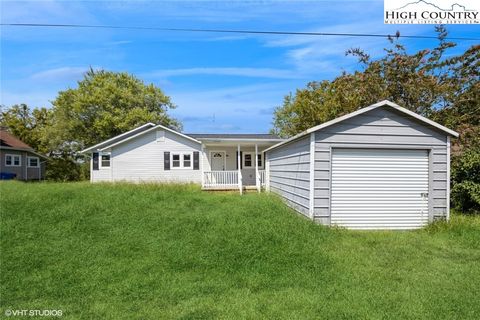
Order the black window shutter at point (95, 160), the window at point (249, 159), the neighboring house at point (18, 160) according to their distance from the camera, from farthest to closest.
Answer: the neighboring house at point (18, 160), the black window shutter at point (95, 160), the window at point (249, 159)

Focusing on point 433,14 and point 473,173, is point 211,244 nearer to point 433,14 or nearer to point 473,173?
point 433,14

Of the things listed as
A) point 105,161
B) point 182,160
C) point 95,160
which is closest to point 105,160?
point 105,161

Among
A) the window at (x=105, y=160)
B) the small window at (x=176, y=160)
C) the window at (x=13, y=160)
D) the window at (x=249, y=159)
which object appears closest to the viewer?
the small window at (x=176, y=160)

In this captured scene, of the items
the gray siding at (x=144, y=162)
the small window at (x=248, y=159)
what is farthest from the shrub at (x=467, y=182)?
the gray siding at (x=144, y=162)

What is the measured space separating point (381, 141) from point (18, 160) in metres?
29.7

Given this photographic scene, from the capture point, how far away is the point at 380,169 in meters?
9.40

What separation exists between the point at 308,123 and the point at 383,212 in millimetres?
15725

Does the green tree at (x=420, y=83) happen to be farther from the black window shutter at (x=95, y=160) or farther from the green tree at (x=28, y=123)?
the green tree at (x=28, y=123)

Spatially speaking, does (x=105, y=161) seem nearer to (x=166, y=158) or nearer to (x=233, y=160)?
(x=166, y=158)

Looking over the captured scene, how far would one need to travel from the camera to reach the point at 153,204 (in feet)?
35.9

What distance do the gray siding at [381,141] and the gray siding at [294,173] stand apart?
1.36 feet

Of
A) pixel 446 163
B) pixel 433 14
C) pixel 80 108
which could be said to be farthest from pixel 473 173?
pixel 80 108

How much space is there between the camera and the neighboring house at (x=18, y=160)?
27.4m
